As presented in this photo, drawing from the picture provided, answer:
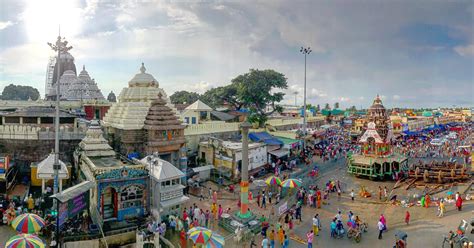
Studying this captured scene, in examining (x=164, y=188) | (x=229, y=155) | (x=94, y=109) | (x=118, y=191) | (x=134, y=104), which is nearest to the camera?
(x=118, y=191)

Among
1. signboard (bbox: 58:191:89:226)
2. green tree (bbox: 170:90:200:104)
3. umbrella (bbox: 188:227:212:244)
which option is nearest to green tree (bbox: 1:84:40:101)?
green tree (bbox: 170:90:200:104)

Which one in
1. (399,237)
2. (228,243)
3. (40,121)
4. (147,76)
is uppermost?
(147,76)

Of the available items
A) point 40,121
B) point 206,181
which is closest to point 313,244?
point 206,181

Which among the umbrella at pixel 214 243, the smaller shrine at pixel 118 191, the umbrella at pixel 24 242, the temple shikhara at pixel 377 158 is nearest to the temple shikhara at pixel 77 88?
the smaller shrine at pixel 118 191

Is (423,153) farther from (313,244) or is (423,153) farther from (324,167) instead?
(313,244)

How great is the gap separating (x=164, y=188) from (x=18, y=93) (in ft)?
256

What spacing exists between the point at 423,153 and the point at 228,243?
32802 millimetres

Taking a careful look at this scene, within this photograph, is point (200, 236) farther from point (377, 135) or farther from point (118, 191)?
point (377, 135)

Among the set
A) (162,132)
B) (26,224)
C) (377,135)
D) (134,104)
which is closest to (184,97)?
(134,104)

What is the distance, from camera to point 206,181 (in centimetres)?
2412

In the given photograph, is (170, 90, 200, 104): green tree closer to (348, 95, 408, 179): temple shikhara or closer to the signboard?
(348, 95, 408, 179): temple shikhara

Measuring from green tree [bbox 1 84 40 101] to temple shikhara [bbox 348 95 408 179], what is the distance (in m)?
75.2

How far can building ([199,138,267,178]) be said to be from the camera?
24.2m

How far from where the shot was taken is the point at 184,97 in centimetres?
6800
